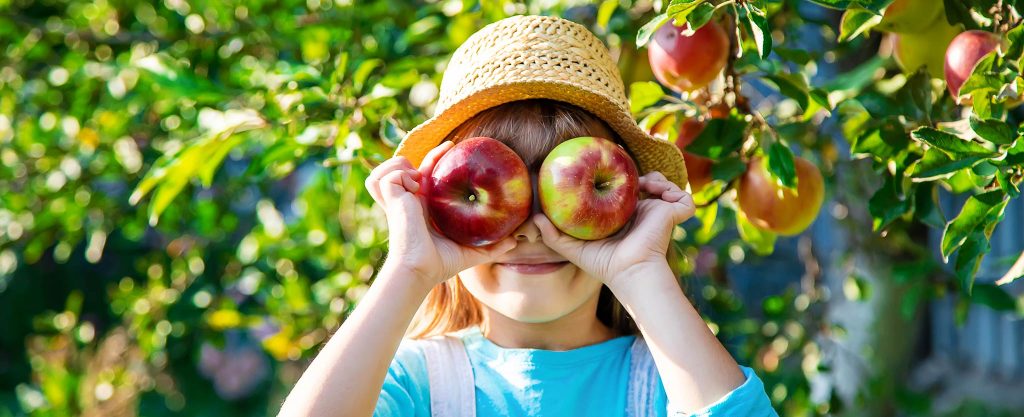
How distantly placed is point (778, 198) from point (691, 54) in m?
0.25

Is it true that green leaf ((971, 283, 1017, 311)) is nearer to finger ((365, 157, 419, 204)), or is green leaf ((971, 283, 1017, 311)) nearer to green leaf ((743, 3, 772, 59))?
green leaf ((743, 3, 772, 59))

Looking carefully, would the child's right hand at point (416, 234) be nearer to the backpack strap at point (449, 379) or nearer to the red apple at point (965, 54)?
the backpack strap at point (449, 379)

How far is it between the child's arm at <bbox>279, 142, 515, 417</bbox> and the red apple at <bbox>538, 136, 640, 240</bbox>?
10cm

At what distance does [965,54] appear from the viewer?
124 centimetres

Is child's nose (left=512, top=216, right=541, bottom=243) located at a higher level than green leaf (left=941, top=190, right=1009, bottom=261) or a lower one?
lower

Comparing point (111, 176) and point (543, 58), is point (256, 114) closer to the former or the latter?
point (543, 58)

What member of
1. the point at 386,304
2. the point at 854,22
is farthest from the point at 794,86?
the point at 386,304

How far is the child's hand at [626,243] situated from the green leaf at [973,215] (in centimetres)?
32

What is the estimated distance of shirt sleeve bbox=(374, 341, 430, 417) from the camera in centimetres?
132

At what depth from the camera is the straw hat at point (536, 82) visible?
1.29m

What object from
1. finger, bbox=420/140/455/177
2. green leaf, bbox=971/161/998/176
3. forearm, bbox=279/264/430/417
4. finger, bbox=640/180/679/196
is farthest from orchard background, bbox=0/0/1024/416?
forearm, bbox=279/264/430/417

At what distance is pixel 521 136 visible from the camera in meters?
1.32

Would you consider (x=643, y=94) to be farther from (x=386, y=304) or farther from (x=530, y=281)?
(x=386, y=304)

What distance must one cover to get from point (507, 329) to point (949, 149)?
26.1 inches
